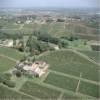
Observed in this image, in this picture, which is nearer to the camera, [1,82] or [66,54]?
[1,82]

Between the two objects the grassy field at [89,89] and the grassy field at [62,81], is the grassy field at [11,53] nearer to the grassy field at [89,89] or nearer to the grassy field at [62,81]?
the grassy field at [62,81]

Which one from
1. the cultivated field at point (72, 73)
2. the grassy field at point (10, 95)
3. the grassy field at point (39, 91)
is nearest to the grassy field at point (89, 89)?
the cultivated field at point (72, 73)

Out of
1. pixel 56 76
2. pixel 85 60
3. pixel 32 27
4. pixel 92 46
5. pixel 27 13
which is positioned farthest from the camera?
pixel 27 13

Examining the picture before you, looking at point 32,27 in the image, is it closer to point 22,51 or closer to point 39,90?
point 22,51

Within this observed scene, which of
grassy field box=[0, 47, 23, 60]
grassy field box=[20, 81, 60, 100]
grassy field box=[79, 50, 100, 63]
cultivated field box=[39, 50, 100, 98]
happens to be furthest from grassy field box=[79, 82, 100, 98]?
grassy field box=[0, 47, 23, 60]

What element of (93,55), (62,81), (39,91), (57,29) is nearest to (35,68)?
(62,81)

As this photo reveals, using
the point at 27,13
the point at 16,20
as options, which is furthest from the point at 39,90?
the point at 27,13
